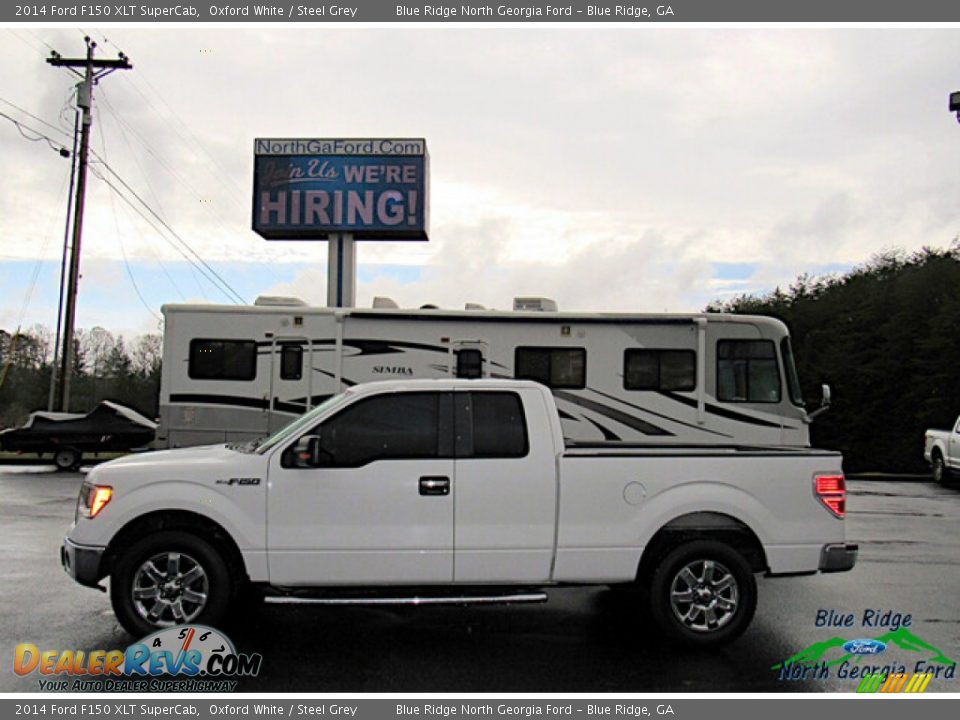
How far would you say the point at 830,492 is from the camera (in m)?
6.65

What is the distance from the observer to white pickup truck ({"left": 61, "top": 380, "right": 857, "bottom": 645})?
633 centimetres

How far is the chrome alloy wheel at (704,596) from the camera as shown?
6.49 m

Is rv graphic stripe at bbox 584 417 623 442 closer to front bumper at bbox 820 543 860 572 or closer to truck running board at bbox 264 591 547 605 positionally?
front bumper at bbox 820 543 860 572

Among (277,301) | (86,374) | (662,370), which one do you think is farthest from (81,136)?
(86,374)

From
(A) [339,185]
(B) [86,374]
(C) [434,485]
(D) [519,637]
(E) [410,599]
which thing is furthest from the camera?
(B) [86,374]

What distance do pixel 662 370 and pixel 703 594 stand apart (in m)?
8.31

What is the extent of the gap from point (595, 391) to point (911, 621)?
7.54 meters

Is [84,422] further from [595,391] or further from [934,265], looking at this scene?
[934,265]

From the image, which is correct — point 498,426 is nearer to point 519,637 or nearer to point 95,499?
point 519,637

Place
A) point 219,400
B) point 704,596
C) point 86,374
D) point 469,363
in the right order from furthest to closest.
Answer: point 86,374
point 469,363
point 219,400
point 704,596

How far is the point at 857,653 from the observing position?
6535mm

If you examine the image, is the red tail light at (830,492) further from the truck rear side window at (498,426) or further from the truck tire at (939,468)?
the truck tire at (939,468)

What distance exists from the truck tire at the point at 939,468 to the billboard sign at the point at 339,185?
46.8ft

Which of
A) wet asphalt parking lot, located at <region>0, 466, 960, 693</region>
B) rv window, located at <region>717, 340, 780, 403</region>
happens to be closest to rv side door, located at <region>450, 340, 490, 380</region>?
rv window, located at <region>717, 340, 780, 403</region>
